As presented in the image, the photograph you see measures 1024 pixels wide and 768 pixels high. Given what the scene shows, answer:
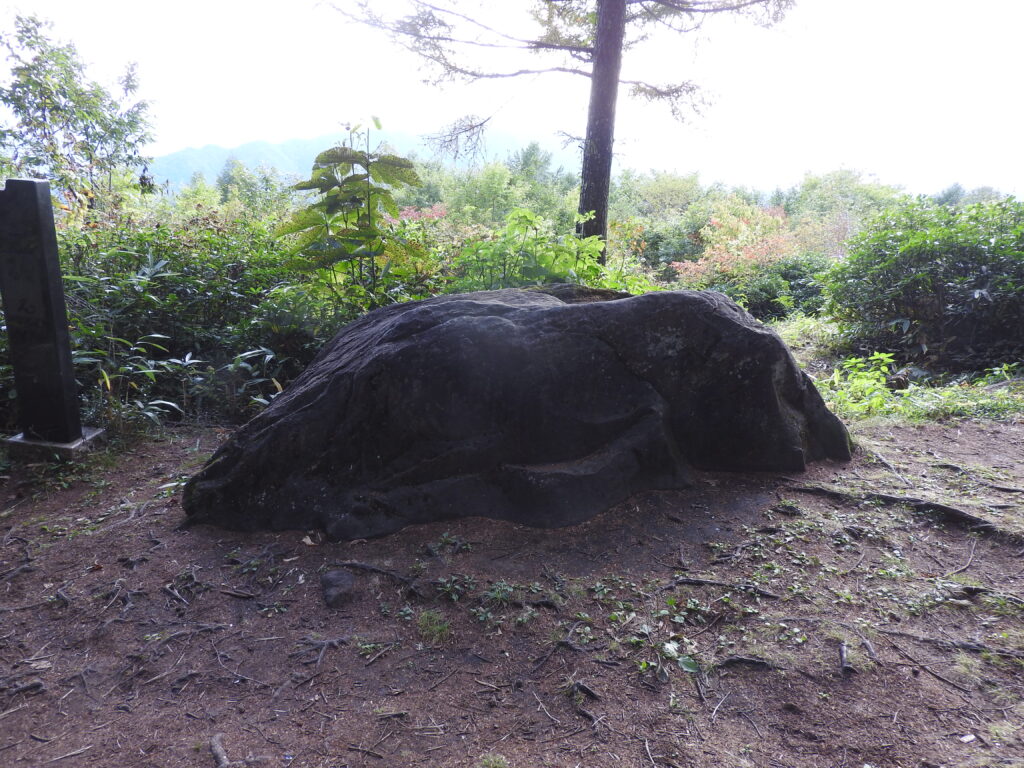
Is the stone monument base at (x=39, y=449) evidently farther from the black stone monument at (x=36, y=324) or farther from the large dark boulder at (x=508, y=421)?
the large dark boulder at (x=508, y=421)

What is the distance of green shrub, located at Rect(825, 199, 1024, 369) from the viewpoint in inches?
257

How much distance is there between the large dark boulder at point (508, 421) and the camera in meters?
2.93

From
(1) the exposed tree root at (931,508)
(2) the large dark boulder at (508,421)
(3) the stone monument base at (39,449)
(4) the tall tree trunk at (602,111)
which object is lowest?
(3) the stone monument base at (39,449)

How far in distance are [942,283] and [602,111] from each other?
15.0 ft

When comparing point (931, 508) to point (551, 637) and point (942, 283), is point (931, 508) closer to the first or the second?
point (551, 637)

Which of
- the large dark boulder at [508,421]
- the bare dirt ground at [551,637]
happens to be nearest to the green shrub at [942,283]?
the bare dirt ground at [551,637]

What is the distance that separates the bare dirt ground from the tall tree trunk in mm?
4945

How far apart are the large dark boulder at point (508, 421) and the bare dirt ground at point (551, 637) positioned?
0.49 ft

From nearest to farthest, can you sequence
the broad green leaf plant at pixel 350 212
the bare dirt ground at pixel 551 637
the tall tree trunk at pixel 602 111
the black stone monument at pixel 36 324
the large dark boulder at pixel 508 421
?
the bare dirt ground at pixel 551 637, the large dark boulder at pixel 508 421, the black stone monument at pixel 36 324, the broad green leaf plant at pixel 350 212, the tall tree trunk at pixel 602 111

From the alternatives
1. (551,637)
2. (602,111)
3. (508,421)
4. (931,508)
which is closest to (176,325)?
(508,421)

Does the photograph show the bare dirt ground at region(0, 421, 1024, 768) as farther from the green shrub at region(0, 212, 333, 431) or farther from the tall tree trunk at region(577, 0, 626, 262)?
the tall tree trunk at region(577, 0, 626, 262)

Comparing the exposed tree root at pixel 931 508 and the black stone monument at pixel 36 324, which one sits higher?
the black stone monument at pixel 36 324

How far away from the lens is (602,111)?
709 cm

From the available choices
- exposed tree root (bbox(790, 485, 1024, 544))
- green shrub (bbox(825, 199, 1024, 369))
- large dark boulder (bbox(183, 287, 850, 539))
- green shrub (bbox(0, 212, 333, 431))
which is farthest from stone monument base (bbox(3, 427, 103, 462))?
green shrub (bbox(825, 199, 1024, 369))
